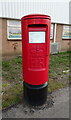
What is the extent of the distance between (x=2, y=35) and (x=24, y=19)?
14.2 ft

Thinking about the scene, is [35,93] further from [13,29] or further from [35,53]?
[13,29]

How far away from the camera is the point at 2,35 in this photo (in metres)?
5.89

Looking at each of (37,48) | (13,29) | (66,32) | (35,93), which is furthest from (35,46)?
(66,32)

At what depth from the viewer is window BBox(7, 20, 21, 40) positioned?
238 inches

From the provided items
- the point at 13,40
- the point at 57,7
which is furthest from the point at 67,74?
the point at 57,7

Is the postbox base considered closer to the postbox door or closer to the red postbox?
the red postbox

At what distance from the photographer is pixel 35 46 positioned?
2012 millimetres

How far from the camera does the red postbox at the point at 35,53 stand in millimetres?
1942

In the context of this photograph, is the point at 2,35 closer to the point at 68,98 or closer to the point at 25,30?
the point at 25,30

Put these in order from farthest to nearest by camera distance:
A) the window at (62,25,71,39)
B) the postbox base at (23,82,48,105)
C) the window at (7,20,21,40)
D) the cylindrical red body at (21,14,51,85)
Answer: the window at (62,25,71,39), the window at (7,20,21,40), the postbox base at (23,82,48,105), the cylindrical red body at (21,14,51,85)

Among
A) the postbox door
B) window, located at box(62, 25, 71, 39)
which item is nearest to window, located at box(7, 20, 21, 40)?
window, located at box(62, 25, 71, 39)

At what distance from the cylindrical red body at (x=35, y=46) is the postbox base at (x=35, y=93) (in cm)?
10

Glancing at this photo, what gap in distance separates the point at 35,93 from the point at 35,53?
86cm

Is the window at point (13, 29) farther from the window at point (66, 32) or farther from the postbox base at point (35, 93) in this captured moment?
the postbox base at point (35, 93)
